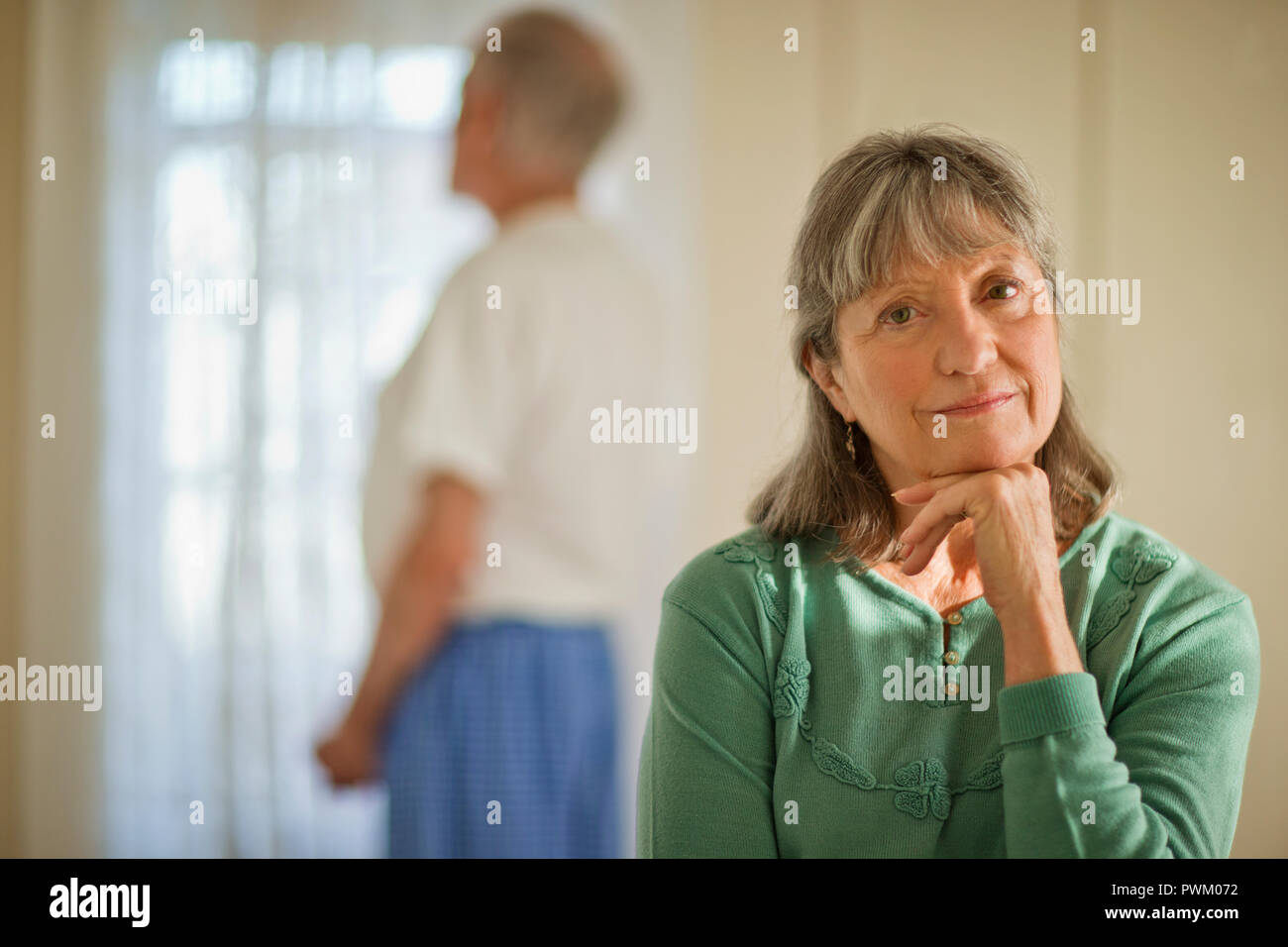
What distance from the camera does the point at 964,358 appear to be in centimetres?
98

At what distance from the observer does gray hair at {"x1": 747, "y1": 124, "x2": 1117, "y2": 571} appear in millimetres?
991

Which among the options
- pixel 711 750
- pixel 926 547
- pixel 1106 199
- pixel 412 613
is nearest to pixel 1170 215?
pixel 1106 199

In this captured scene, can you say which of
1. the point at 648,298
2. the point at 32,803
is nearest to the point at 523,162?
the point at 648,298

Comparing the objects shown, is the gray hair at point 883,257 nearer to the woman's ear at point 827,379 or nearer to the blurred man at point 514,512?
the woman's ear at point 827,379

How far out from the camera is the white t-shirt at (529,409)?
1.64 meters

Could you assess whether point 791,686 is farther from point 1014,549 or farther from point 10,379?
point 10,379

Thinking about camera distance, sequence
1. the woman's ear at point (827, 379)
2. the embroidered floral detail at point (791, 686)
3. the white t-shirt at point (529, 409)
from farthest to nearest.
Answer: the white t-shirt at point (529, 409), the woman's ear at point (827, 379), the embroidered floral detail at point (791, 686)

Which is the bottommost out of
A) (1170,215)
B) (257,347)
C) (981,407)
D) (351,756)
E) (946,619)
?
(351,756)

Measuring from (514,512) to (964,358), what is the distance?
88 cm

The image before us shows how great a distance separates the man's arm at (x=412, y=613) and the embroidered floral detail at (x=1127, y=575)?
1.01 m

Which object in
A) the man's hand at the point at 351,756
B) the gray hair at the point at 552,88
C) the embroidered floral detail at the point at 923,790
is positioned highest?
the gray hair at the point at 552,88

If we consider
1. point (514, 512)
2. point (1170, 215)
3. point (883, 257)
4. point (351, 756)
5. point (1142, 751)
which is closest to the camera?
point (1142, 751)

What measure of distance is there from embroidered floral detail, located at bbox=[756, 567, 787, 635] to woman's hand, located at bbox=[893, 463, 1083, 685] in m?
0.13

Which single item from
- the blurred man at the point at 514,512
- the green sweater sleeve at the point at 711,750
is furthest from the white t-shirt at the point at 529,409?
the green sweater sleeve at the point at 711,750
